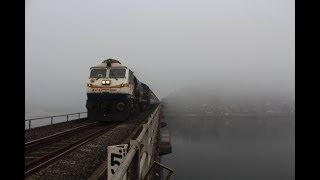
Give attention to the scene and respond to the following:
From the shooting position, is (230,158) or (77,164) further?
(230,158)

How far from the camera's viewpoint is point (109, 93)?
20719 millimetres

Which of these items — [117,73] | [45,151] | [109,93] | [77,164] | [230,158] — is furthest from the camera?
[230,158]

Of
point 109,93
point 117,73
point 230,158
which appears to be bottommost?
point 230,158

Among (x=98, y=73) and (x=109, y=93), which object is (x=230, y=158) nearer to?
(x=109, y=93)

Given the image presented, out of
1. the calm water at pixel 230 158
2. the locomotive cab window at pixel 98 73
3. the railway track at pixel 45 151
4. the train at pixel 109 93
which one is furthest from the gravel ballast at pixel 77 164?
the calm water at pixel 230 158

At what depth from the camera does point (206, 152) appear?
6531 centimetres

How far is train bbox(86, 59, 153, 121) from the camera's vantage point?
2073 centimetres

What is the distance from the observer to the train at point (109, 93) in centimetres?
2073

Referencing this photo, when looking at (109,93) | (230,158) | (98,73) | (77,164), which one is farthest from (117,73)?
(230,158)

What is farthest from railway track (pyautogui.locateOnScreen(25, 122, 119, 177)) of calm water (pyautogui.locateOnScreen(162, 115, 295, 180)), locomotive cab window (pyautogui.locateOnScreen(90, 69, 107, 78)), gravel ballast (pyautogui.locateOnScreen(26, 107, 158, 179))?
calm water (pyautogui.locateOnScreen(162, 115, 295, 180))
